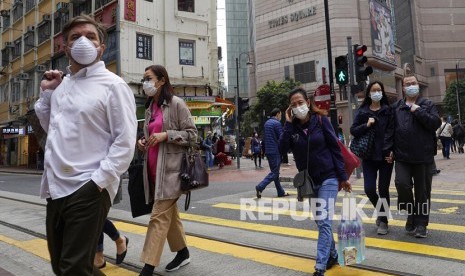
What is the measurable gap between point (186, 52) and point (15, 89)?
64.2ft

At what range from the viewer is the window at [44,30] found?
3034cm

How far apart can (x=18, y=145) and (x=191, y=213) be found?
33.9 metres

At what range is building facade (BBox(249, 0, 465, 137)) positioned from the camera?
50.4m

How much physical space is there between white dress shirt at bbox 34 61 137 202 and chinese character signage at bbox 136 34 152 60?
20916 millimetres

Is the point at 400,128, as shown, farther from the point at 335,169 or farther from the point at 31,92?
the point at 31,92

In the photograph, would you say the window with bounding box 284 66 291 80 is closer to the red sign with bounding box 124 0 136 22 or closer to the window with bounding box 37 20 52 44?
the window with bounding box 37 20 52 44

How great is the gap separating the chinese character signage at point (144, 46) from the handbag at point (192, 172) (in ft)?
65.2

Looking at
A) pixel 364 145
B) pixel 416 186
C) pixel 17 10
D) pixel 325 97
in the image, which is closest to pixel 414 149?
pixel 416 186

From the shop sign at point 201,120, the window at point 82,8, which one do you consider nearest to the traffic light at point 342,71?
the shop sign at point 201,120

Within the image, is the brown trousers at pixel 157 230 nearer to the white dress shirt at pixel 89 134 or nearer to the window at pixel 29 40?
the white dress shirt at pixel 89 134

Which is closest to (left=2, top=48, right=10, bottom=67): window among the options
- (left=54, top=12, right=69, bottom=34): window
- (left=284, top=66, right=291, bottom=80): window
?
(left=54, top=12, right=69, bottom=34): window

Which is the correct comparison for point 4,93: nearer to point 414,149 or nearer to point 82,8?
point 82,8

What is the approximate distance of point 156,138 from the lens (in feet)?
11.6

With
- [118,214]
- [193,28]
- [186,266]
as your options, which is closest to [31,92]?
[193,28]
